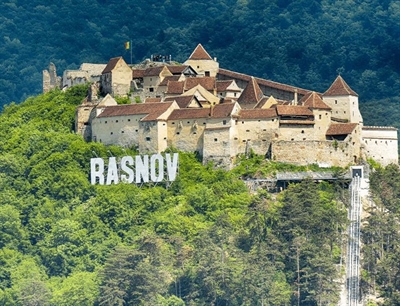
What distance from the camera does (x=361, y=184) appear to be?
9031 cm

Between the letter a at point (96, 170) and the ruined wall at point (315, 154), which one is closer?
the ruined wall at point (315, 154)

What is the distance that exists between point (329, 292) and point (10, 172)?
71.1ft

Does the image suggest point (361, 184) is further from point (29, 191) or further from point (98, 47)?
point (98, 47)

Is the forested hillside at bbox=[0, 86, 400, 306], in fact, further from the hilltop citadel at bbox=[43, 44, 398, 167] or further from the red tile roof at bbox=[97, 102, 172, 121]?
the red tile roof at bbox=[97, 102, 172, 121]

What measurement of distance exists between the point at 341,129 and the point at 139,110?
10472mm

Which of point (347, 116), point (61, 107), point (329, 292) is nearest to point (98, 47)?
point (61, 107)

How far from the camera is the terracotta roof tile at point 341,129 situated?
304ft

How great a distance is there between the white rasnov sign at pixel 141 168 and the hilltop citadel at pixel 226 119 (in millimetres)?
925

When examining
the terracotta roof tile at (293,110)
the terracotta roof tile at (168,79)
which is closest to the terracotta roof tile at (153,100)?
the terracotta roof tile at (168,79)

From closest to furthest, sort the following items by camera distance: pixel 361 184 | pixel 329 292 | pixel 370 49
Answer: pixel 329 292
pixel 361 184
pixel 370 49

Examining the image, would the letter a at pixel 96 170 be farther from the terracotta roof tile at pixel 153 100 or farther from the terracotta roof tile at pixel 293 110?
the terracotta roof tile at pixel 293 110

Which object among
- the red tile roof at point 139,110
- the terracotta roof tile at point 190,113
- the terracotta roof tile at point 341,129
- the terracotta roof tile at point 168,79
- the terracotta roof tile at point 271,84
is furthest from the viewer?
the terracotta roof tile at point 168,79

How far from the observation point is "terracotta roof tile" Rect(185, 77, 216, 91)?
98.4 m

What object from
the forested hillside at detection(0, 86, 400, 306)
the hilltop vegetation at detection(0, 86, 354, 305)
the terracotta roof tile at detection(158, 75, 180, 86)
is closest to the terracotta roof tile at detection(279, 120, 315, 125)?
the forested hillside at detection(0, 86, 400, 306)
